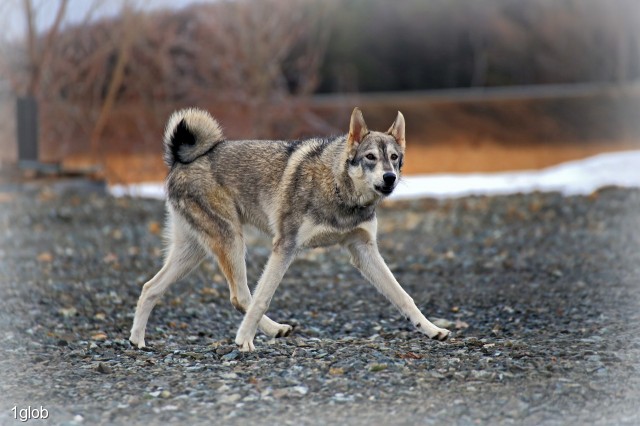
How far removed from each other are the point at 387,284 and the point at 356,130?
3.67 feet

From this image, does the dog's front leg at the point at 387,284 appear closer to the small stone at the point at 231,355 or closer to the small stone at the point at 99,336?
the small stone at the point at 231,355

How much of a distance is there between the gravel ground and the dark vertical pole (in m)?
3.52

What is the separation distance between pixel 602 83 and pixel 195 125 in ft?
52.5

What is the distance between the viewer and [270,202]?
6527 millimetres

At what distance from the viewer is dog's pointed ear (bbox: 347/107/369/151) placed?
6.16 m

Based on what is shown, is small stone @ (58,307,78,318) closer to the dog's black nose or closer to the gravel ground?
the gravel ground

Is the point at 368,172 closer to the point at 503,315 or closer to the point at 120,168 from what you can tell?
the point at 503,315

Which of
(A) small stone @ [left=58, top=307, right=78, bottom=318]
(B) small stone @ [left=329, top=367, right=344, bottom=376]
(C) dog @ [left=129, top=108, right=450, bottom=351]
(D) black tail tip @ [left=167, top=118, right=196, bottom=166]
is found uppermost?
(D) black tail tip @ [left=167, top=118, right=196, bottom=166]

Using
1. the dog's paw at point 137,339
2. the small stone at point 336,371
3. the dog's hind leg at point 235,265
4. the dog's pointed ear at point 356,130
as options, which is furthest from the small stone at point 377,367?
the dog's paw at point 137,339

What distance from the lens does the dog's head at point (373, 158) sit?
5.95 meters

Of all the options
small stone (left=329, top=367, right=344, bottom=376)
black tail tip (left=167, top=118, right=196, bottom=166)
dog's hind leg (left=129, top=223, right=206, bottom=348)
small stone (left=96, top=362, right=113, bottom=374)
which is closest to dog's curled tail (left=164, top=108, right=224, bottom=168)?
black tail tip (left=167, top=118, right=196, bottom=166)

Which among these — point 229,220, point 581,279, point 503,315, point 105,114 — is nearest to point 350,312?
point 503,315

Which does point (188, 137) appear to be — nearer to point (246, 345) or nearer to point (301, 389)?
point (246, 345)

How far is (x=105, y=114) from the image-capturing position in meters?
16.9
